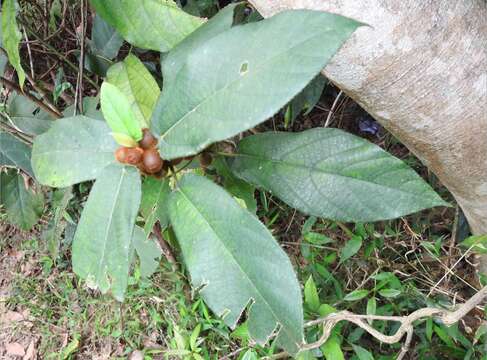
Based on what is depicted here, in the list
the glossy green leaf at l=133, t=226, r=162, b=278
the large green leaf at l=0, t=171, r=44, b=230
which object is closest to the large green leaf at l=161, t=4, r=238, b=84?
the glossy green leaf at l=133, t=226, r=162, b=278

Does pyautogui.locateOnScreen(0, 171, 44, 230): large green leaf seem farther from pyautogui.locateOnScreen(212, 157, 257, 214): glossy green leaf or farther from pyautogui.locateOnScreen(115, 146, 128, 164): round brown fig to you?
pyautogui.locateOnScreen(115, 146, 128, 164): round brown fig

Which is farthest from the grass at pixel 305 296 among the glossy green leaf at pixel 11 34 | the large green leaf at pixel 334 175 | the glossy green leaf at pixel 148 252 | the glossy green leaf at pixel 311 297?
the glossy green leaf at pixel 11 34

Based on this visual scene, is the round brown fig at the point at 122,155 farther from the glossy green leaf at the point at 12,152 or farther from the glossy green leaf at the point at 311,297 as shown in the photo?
the glossy green leaf at the point at 12,152

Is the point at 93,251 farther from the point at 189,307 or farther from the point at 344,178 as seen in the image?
the point at 189,307

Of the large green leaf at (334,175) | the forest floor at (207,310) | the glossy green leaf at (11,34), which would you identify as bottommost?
the forest floor at (207,310)

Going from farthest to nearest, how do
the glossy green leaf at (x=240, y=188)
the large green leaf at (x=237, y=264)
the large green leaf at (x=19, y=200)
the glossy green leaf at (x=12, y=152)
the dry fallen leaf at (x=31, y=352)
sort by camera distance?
the dry fallen leaf at (x=31, y=352) → the large green leaf at (x=19, y=200) → the glossy green leaf at (x=12, y=152) → the glossy green leaf at (x=240, y=188) → the large green leaf at (x=237, y=264)

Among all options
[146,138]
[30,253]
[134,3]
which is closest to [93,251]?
[146,138]
